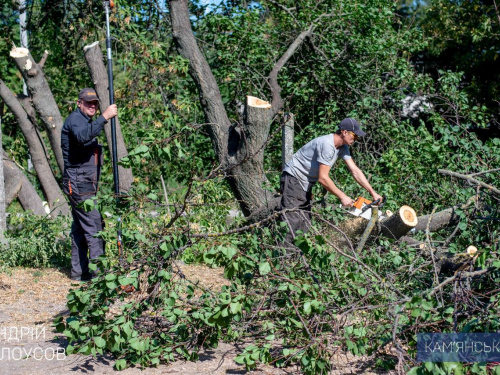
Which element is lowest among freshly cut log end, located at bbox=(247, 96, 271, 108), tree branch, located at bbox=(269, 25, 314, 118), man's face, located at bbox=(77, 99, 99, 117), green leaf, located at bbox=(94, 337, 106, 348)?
green leaf, located at bbox=(94, 337, 106, 348)

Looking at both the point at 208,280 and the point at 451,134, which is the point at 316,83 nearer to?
the point at 451,134

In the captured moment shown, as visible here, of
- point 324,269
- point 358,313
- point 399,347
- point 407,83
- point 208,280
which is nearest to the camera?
point 399,347

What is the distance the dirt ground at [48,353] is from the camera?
13.0 ft

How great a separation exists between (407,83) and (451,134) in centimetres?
221

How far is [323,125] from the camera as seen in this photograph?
28.2 ft

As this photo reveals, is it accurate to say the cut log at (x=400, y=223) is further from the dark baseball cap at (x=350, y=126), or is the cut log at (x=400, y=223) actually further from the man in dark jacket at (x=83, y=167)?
the man in dark jacket at (x=83, y=167)

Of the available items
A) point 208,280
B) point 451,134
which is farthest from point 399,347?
point 451,134

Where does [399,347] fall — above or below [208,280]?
above

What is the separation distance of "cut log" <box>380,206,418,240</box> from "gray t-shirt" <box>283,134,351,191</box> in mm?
775

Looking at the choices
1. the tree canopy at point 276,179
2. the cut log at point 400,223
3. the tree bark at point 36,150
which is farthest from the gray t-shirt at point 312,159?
the tree bark at point 36,150

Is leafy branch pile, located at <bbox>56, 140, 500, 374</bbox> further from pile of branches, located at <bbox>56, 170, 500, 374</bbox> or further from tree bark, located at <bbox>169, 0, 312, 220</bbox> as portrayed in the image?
tree bark, located at <bbox>169, 0, 312, 220</bbox>

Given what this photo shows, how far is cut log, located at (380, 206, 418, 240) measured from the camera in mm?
5859

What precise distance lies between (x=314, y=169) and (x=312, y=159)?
0.10 metres

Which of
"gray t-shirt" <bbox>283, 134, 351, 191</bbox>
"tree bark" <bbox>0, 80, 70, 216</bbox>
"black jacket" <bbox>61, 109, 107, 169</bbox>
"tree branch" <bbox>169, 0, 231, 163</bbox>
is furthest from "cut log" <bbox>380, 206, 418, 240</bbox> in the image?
"tree bark" <bbox>0, 80, 70, 216</bbox>
